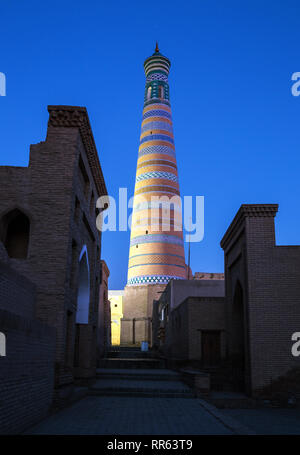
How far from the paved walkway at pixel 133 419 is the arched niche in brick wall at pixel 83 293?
311cm

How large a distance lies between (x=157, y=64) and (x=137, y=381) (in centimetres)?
2245

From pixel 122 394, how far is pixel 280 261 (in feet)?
15.7

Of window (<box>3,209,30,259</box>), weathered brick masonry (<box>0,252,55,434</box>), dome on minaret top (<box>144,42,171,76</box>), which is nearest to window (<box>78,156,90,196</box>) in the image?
window (<box>3,209,30,259</box>)

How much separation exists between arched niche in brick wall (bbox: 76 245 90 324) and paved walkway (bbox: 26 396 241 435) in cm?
311

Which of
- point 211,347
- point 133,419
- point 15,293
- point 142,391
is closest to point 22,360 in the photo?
point 15,293

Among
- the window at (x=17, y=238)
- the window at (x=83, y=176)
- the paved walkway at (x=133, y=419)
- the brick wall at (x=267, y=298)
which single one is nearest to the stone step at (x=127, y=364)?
the brick wall at (x=267, y=298)

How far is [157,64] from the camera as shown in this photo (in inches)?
1177

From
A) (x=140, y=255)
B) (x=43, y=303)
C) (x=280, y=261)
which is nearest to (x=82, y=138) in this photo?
(x=43, y=303)

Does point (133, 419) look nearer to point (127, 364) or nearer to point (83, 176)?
point (83, 176)

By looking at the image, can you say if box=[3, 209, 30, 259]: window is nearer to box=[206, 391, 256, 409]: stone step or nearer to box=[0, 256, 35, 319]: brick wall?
box=[0, 256, 35, 319]: brick wall

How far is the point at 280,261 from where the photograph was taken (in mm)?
11109

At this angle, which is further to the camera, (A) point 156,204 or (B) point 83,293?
(A) point 156,204

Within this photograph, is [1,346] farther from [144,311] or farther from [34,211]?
[144,311]

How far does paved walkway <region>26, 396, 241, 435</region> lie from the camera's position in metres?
6.38
